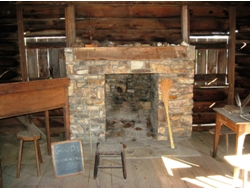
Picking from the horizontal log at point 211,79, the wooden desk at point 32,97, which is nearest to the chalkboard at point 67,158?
the wooden desk at point 32,97

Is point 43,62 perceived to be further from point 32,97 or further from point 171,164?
point 171,164

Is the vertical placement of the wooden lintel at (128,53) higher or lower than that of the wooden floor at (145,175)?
higher

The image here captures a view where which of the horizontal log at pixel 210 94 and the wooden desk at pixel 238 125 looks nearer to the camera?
the wooden desk at pixel 238 125

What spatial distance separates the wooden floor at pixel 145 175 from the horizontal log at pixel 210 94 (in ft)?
5.30

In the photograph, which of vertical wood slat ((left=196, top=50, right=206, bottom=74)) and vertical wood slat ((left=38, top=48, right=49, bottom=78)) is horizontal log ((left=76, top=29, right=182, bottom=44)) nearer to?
vertical wood slat ((left=196, top=50, right=206, bottom=74))

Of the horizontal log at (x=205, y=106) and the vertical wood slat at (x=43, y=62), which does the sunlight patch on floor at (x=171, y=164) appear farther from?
the vertical wood slat at (x=43, y=62)

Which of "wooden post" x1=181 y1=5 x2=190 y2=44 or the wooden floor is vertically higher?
"wooden post" x1=181 y1=5 x2=190 y2=44

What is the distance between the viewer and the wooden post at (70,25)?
17.2ft

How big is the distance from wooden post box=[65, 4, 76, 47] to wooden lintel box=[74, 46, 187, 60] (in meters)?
0.55

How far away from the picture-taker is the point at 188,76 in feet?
16.9

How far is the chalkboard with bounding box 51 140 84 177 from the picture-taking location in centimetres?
393

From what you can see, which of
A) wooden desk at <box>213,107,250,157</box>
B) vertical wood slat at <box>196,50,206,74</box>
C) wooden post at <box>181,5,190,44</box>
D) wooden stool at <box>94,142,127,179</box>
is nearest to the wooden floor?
wooden stool at <box>94,142,127,179</box>

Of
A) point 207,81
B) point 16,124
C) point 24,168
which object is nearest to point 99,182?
point 24,168

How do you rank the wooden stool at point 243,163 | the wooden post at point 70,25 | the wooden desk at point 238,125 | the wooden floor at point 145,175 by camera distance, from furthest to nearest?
1. the wooden post at point 70,25
2. the wooden floor at point 145,175
3. the wooden desk at point 238,125
4. the wooden stool at point 243,163
